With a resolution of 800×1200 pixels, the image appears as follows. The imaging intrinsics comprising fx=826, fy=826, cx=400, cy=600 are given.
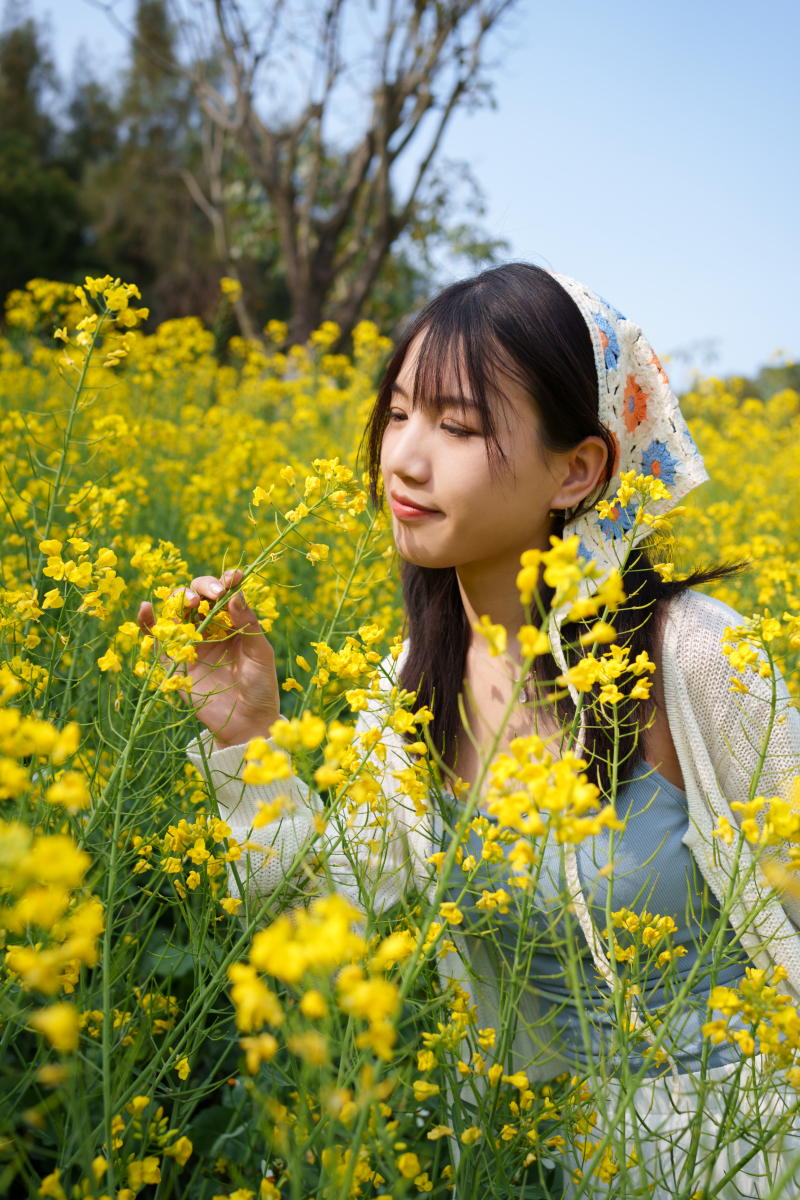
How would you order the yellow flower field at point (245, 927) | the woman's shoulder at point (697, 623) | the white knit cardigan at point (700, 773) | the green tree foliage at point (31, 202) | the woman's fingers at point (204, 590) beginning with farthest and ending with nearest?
the green tree foliage at point (31, 202)
the woman's shoulder at point (697, 623)
the white knit cardigan at point (700, 773)
the woman's fingers at point (204, 590)
the yellow flower field at point (245, 927)

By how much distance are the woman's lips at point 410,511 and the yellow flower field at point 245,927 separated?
8 centimetres

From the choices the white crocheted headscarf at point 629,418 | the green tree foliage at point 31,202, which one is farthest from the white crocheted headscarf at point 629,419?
the green tree foliage at point 31,202

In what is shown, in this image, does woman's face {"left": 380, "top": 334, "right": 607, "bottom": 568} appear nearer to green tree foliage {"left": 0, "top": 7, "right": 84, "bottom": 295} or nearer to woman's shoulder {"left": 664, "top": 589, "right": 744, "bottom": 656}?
woman's shoulder {"left": 664, "top": 589, "right": 744, "bottom": 656}

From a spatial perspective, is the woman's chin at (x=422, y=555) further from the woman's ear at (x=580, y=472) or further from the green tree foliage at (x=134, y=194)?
the green tree foliage at (x=134, y=194)

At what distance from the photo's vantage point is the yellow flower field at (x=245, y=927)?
0.50 m

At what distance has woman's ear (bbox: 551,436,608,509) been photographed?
1.32 m

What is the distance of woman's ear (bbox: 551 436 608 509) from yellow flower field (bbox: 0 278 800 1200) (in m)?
0.17

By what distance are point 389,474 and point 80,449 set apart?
2.35 metres

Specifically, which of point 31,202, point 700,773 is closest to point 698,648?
point 700,773

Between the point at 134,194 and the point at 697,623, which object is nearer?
the point at 697,623

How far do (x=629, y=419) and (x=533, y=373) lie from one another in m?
0.24

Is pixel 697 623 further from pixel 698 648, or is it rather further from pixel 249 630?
pixel 249 630

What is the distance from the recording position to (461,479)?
117 centimetres

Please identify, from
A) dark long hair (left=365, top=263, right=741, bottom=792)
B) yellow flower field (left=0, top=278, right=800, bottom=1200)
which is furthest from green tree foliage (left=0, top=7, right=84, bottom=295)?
dark long hair (left=365, top=263, right=741, bottom=792)
